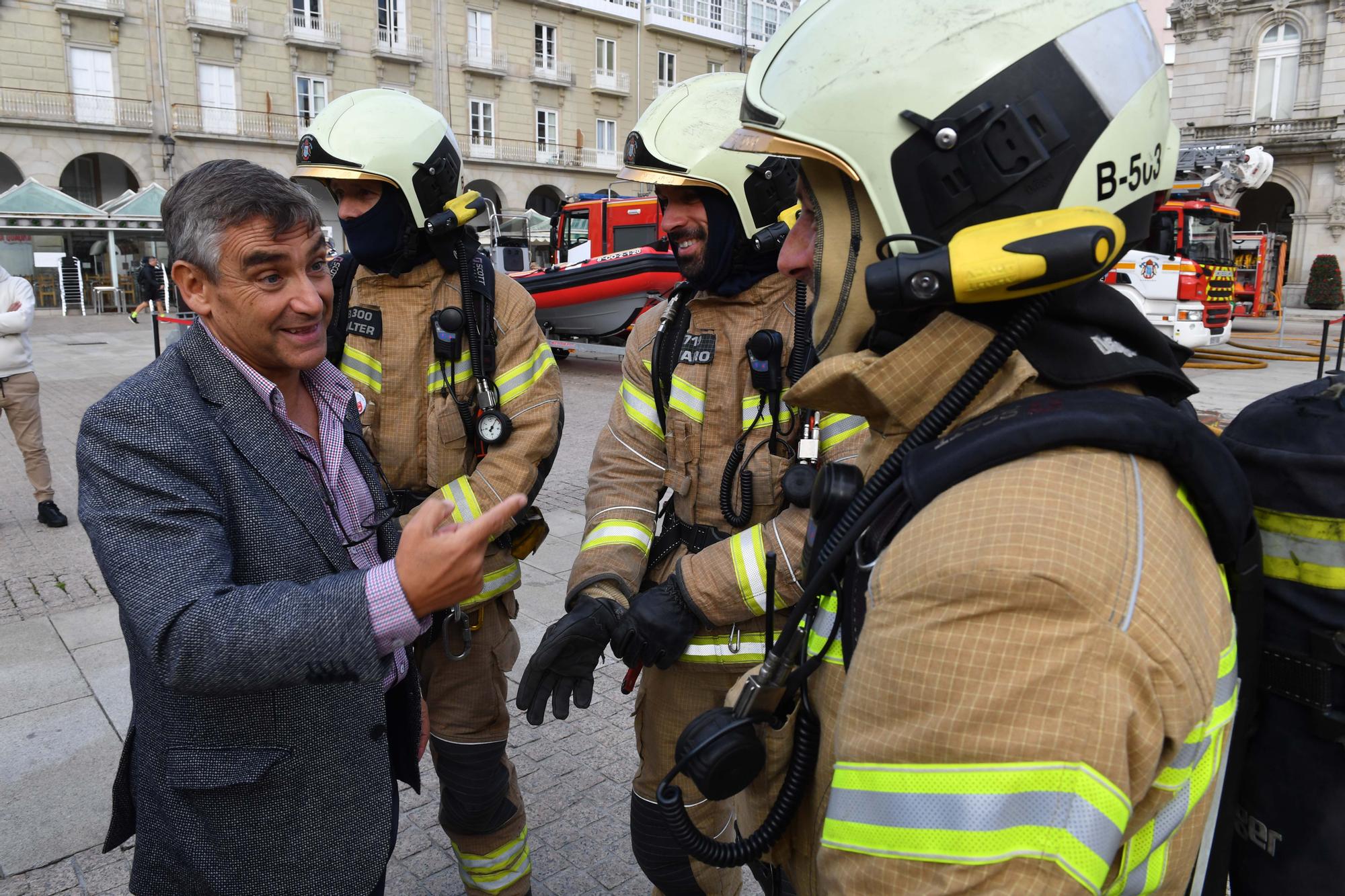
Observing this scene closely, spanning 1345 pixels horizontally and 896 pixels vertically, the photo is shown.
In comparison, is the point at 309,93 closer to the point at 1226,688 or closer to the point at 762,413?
the point at 762,413

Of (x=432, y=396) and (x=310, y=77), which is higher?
(x=310, y=77)

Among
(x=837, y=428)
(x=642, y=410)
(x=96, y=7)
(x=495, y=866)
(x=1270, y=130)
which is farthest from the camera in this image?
(x=1270, y=130)

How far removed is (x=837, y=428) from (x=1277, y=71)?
3397cm

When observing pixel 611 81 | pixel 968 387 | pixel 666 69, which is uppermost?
pixel 666 69

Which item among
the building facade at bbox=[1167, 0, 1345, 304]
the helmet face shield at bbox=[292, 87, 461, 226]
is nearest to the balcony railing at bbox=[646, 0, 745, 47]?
the building facade at bbox=[1167, 0, 1345, 304]

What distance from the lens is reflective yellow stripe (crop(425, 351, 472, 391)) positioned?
262 centimetres

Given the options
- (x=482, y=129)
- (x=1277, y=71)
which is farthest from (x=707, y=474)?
(x=1277, y=71)

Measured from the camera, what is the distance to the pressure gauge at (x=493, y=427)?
8.34 feet

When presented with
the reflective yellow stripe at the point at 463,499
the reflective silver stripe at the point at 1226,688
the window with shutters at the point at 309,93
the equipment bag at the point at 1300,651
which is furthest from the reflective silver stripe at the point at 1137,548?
the window with shutters at the point at 309,93

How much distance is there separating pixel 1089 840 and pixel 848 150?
811 millimetres

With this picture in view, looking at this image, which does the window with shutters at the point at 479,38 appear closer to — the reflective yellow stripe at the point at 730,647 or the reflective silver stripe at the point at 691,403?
the reflective silver stripe at the point at 691,403

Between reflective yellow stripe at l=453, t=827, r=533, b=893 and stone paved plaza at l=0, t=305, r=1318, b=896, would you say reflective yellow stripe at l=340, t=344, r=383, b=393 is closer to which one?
reflective yellow stripe at l=453, t=827, r=533, b=893

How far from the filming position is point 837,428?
2.12 meters

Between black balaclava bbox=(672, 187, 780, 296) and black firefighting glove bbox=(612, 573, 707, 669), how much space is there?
2.60 ft
